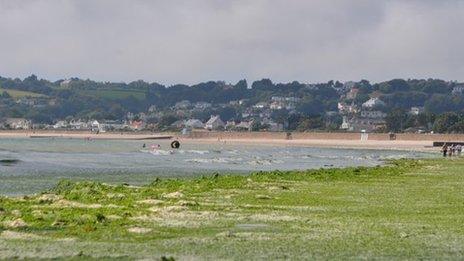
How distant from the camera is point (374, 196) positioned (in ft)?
104

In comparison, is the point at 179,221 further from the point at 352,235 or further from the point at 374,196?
the point at 374,196

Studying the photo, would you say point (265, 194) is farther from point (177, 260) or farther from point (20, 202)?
point (177, 260)

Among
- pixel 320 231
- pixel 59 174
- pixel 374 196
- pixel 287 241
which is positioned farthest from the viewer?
pixel 59 174

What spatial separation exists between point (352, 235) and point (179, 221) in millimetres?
4459

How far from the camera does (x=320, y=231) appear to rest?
68.7ft

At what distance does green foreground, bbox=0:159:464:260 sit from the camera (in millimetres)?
17812

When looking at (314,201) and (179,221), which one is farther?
(314,201)

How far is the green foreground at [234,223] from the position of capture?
17.8 meters

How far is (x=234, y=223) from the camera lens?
2222 cm

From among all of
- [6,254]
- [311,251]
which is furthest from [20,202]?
[311,251]

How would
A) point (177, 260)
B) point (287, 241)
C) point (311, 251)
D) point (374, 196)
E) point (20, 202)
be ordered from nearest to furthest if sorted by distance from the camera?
point (177, 260)
point (311, 251)
point (287, 241)
point (20, 202)
point (374, 196)

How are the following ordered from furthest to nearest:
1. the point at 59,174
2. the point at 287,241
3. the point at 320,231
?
the point at 59,174, the point at 320,231, the point at 287,241

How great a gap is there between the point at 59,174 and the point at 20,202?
26.3 metres

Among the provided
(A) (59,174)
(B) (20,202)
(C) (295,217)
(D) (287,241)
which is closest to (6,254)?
(D) (287,241)
